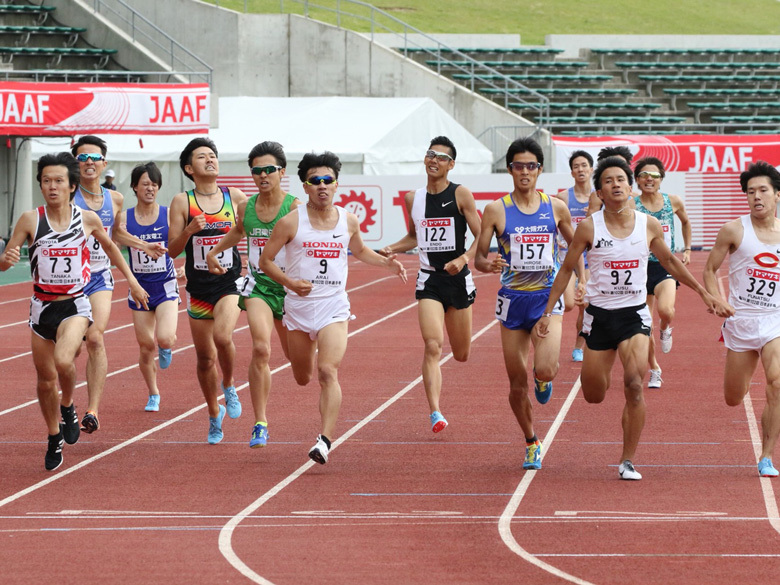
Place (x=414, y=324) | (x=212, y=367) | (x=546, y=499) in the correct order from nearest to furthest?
1. (x=546, y=499)
2. (x=212, y=367)
3. (x=414, y=324)

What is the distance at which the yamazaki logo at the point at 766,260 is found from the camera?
817 centimetres

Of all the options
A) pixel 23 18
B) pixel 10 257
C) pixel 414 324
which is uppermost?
pixel 23 18

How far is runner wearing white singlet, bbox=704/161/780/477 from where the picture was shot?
8.12m

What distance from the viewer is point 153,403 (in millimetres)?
10891

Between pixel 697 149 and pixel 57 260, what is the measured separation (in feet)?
85.3

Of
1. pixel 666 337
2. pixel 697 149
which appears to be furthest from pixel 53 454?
pixel 697 149

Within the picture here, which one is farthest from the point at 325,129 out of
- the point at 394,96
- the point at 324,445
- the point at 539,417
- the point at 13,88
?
the point at 324,445

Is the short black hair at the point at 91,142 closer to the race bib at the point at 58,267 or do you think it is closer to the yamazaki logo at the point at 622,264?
the race bib at the point at 58,267

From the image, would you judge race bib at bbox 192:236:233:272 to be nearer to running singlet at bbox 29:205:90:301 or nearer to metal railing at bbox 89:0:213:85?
running singlet at bbox 29:205:90:301

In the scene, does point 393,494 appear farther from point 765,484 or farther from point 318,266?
point 765,484

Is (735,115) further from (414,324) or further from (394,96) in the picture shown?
(414,324)

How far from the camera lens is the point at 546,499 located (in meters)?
7.45

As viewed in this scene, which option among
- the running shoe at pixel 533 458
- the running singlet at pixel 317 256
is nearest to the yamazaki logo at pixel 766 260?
the running shoe at pixel 533 458

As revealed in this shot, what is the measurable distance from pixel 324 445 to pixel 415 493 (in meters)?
0.78
